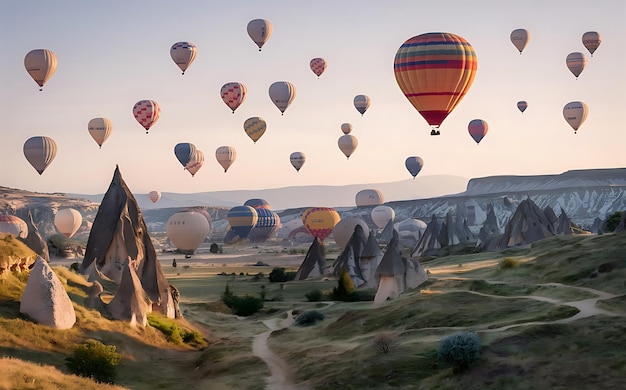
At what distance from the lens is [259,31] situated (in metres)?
134

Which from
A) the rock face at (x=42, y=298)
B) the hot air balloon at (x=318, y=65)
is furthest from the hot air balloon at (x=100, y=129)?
the rock face at (x=42, y=298)

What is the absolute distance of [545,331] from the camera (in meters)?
43.5

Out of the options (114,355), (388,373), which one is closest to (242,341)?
(114,355)

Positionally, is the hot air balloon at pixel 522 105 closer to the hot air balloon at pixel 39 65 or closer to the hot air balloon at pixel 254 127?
the hot air balloon at pixel 254 127

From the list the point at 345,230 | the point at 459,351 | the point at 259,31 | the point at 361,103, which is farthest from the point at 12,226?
the point at 459,351

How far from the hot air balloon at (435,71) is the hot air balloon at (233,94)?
6184 cm

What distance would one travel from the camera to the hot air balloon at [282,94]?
471 feet

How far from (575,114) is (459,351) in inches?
5018

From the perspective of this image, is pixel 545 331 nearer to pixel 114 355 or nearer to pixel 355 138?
pixel 114 355

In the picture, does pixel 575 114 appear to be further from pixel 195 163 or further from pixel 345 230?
pixel 195 163

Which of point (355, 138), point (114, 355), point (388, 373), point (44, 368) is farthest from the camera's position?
point (355, 138)

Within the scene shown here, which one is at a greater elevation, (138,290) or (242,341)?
(138,290)

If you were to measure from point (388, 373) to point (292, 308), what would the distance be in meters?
35.6

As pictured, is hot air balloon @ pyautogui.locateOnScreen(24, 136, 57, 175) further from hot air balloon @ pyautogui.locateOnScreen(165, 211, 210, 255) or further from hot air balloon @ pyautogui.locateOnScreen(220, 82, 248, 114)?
hot air balloon @ pyautogui.locateOnScreen(220, 82, 248, 114)
